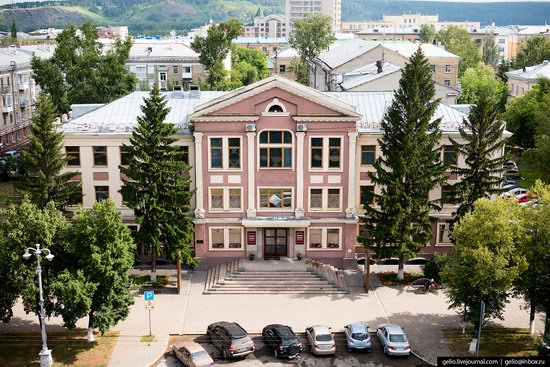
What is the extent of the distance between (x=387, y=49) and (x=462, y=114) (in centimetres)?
4486

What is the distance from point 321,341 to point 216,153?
16.4m

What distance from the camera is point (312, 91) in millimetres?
43781

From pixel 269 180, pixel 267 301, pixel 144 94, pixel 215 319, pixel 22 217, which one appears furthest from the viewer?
pixel 144 94

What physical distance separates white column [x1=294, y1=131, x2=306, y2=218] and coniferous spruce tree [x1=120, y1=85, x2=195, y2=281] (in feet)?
25.8

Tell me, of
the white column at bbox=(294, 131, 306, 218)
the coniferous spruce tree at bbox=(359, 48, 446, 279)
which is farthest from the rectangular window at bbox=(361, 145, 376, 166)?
the white column at bbox=(294, 131, 306, 218)

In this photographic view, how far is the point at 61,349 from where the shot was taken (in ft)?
115

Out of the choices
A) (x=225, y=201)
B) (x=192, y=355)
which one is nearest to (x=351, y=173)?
(x=225, y=201)

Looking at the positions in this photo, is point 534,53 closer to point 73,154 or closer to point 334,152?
point 334,152

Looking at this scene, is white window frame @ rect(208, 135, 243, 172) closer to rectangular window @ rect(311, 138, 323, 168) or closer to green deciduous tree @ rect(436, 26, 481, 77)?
rectangular window @ rect(311, 138, 323, 168)

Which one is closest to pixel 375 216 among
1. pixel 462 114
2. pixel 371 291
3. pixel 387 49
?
pixel 371 291

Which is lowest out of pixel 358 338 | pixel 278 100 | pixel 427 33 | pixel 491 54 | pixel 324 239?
pixel 358 338

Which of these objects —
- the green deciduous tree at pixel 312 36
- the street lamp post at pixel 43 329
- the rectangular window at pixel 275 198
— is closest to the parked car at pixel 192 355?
the street lamp post at pixel 43 329

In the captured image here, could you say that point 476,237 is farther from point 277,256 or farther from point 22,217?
point 22,217

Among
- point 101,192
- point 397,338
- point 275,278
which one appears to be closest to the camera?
point 397,338
